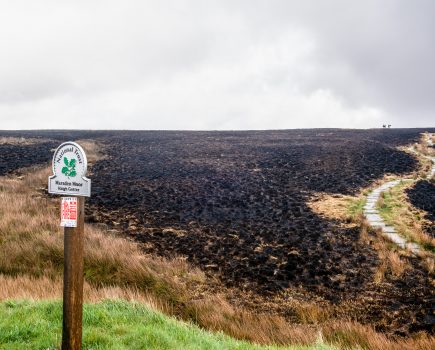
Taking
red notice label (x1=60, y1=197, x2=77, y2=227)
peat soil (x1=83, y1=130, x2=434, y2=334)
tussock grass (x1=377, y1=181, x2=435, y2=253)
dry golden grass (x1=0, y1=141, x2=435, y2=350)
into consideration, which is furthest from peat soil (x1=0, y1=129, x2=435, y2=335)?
red notice label (x1=60, y1=197, x2=77, y2=227)

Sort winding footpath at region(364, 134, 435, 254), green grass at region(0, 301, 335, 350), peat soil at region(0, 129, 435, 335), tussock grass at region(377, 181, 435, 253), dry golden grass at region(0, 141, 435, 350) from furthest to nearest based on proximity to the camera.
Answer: tussock grass at region(377, 181, 435, 253) → winding footpath at region(364, 134, 435, 254) → peat soil at region(0, 129, 435, 335) → dry golden grass at region(0, 141, 435, 350) → green grass at region(0, 301, 335, 350)

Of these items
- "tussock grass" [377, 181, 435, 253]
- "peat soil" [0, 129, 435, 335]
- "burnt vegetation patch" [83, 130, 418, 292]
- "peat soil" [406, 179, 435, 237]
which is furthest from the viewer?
"peat soil" [406, 179, 435, 237]

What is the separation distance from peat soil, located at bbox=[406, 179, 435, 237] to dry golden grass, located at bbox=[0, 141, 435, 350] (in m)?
5.40

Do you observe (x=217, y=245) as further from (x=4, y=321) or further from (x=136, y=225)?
(x=4, y=321)

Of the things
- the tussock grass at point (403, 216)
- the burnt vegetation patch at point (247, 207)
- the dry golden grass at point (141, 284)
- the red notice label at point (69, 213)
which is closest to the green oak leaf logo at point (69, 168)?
the red notice label at point (69, 213)

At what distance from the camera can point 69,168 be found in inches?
209

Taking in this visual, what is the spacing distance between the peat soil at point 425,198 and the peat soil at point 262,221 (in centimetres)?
267

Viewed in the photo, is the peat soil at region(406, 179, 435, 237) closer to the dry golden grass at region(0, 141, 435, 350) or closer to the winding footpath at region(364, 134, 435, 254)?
the winding footpath at region(364, 134, 435, 254)

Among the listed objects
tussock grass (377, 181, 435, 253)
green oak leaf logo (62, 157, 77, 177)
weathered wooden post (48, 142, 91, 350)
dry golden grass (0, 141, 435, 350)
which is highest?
green oak leaf logo (62, 157, 77, 177)

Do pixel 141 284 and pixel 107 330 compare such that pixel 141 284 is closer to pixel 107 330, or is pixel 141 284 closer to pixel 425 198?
pixel 107 330

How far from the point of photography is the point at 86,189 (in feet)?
17.4

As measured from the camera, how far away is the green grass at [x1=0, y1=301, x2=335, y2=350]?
5871 mm

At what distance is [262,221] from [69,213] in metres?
12.0

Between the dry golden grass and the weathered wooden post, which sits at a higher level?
the weathered wooden post
